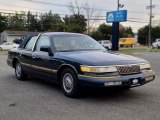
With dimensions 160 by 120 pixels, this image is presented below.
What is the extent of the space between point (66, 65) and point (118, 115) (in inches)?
81.2

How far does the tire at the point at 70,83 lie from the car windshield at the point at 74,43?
81 cm

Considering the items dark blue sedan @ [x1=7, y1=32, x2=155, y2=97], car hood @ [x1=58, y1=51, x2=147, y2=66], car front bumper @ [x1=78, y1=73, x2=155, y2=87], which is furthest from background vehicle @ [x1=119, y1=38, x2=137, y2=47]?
car front bumper @ [x1=78, y1=73, x2=155, y2=87]

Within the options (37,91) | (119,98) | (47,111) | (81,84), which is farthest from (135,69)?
(37,91)

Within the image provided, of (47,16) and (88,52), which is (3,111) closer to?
(88,52)

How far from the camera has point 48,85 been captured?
864 centimetres

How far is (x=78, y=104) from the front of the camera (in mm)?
6363

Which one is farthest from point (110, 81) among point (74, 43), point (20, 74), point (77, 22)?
point (77, 22)

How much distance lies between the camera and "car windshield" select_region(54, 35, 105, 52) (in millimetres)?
7734

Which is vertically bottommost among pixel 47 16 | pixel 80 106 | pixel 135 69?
A: pixel 80 106

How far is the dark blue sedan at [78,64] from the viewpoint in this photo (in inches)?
249

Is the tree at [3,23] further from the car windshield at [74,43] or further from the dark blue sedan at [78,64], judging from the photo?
the car windshield at [74,43]

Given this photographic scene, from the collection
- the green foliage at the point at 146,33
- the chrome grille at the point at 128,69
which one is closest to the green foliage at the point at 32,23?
the green foliage at the point at 146,33

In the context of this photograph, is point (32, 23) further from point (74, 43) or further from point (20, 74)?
point (74, 43)

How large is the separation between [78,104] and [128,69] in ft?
4.32
